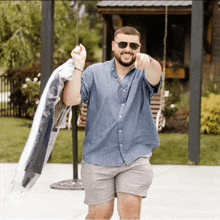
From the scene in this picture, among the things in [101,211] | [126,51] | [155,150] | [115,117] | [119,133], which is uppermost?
[126,51]

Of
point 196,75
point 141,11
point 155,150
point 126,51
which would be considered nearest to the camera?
point 126,51

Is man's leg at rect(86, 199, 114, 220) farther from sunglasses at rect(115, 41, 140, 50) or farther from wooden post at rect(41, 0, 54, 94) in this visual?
wooden post at rect(41, 0, 54, 94)

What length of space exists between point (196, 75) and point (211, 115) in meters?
3.97

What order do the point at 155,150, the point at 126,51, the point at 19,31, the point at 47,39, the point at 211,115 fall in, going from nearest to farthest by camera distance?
the point at 126,51 → the point at 47,39 → the point at 155,150 → the point at 211,115 → the point at 19,31

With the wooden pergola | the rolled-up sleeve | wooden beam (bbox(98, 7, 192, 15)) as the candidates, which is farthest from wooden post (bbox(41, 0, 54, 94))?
wooden beam (bbox(98, 7, 192, 15))

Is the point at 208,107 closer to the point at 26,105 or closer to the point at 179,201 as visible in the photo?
the point at 26,105

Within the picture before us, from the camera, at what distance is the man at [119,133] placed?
424 cm

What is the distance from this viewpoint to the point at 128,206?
4.20 meters

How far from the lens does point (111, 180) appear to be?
14.2ft

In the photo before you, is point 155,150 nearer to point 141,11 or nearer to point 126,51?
point 141,11

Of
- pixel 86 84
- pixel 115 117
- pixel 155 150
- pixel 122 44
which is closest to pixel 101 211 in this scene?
pixel 115 117

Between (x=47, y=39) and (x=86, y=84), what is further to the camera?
(x=47, y=39)

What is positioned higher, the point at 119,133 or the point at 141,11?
the point at 141,11

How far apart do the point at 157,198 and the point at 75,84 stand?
3.17 m
